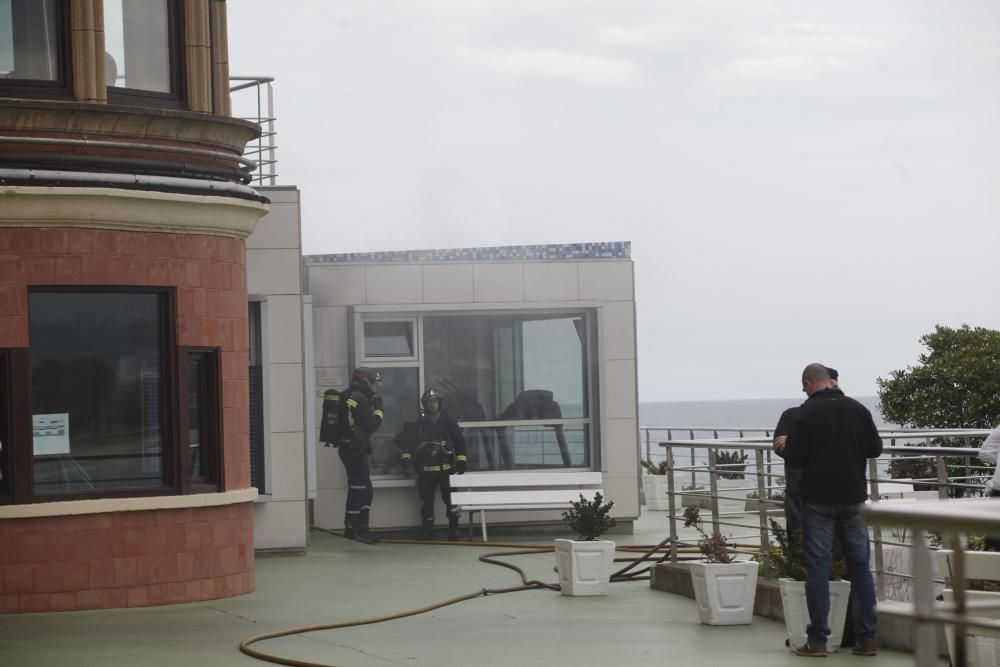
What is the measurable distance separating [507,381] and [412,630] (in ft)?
29.6

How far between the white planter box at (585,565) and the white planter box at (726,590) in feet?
6.32

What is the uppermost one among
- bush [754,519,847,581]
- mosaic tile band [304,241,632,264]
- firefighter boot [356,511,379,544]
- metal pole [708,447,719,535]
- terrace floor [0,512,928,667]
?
mosaic tile band [304,241,632,264]

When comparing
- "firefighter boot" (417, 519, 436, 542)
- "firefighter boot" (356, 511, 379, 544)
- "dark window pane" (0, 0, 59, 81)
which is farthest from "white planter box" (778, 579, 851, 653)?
"firefighter boot" (417, 519, 436, 542)

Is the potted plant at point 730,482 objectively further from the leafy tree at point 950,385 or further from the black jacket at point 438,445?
the black jacket at point 438,445

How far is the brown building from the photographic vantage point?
1367cm

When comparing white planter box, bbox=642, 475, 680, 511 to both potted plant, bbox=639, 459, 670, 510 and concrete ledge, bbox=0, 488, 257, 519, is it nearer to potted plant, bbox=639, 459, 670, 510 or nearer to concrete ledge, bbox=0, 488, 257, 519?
potted plant, bbox=639, 459, 670, 510

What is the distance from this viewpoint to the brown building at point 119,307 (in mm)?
13672

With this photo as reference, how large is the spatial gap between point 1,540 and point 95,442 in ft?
A: 3.86

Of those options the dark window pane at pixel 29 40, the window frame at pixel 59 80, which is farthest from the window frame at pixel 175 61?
the dark window pane at pixel 29 40

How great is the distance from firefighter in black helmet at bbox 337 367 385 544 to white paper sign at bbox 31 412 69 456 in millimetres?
5914

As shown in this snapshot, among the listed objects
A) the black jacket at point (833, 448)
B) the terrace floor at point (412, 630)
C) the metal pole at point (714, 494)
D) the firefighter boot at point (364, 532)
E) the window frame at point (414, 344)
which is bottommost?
the terrace floor at point (412, 630)

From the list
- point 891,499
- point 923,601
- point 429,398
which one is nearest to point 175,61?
point 429,398

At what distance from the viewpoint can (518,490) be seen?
69.7 feet

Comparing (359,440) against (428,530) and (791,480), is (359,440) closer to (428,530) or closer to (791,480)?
(428,530)
